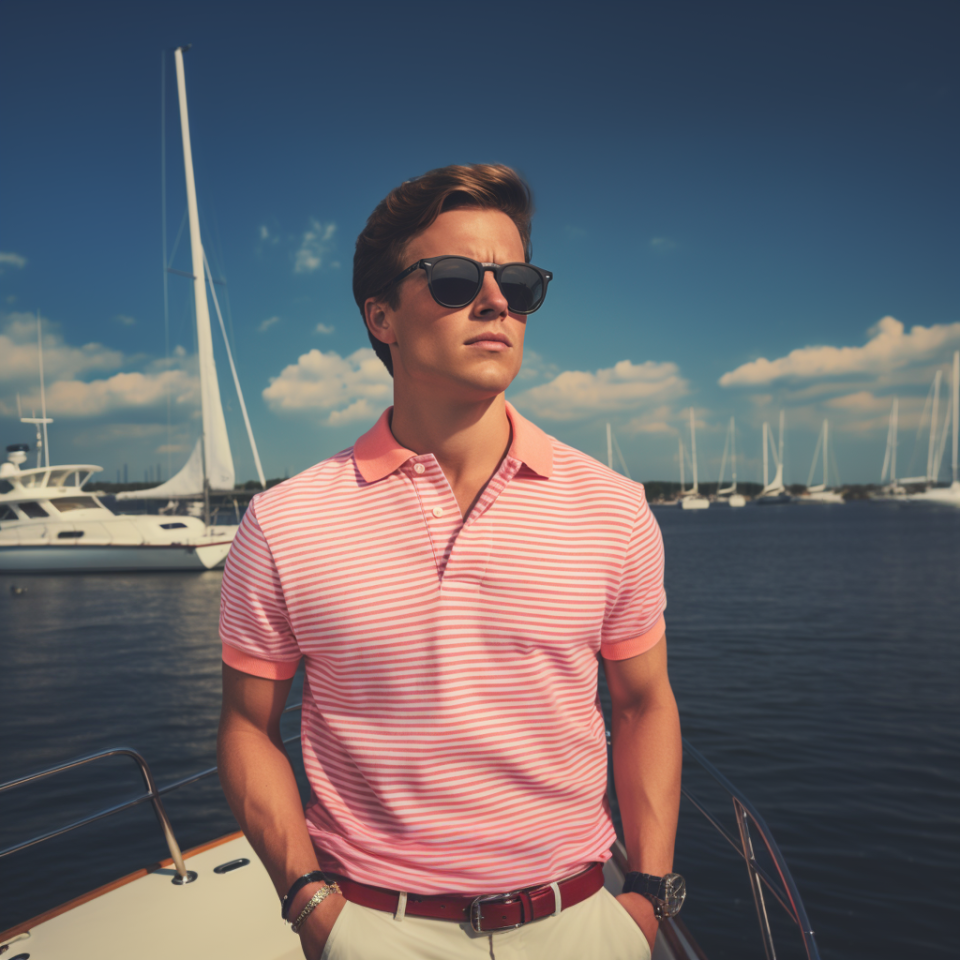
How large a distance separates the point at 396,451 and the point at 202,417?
25.8 metres

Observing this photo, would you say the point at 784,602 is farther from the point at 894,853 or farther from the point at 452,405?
the point at 452,405

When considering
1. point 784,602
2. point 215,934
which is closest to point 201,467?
point 784,602

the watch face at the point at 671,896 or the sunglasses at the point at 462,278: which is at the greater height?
the sunglasses at the point at 462,278

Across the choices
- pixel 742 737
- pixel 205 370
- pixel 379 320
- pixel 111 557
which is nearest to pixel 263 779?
pixel 379 320

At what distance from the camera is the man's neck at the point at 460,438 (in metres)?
1.51

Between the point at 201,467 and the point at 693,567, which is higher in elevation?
the point at 201,467

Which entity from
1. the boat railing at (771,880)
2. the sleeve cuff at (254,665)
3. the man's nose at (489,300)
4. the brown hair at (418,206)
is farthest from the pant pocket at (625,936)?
the brown hair at (418,206)

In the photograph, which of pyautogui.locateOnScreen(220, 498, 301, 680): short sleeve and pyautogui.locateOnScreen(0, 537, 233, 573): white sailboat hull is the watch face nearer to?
pyautogui.locateOnScreen(220, 498, 301, 680): short sleeve

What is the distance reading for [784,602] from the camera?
71.1 ft

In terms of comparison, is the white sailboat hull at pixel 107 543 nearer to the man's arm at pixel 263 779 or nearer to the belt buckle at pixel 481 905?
the man's arm at pixel 263 779

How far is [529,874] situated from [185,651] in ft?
55.3

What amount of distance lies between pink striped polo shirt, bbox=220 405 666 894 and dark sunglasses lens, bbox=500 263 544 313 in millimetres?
339

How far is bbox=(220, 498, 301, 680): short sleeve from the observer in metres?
1.38

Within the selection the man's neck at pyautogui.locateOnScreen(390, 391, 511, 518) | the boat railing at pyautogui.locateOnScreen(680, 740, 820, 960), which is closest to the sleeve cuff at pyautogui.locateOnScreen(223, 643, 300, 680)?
the man's neck at pyautogui.locateOnScreen(390, 391, 511, 518)
